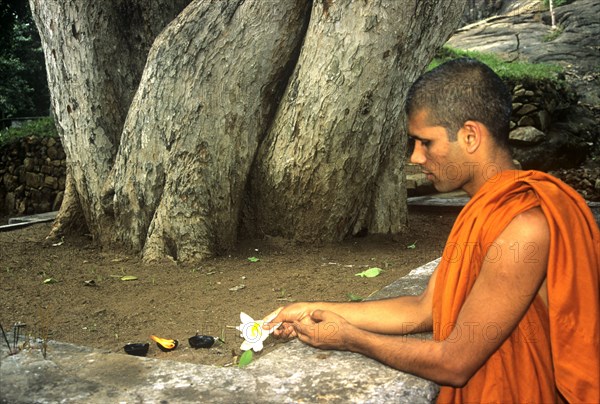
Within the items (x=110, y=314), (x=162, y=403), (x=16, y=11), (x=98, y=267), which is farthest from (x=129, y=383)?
(x=16, y=11)

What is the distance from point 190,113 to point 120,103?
125 centimetres

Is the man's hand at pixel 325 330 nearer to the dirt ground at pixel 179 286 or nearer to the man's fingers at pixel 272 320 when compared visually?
the man's fingers at pixel 272 320

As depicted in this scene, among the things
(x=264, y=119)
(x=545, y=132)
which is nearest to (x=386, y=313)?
(x=264, y=119)

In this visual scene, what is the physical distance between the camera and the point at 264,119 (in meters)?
5.14

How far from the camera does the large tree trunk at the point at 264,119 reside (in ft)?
15.7

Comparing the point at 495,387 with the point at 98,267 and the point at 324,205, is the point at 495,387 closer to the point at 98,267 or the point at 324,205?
the point at 324,205

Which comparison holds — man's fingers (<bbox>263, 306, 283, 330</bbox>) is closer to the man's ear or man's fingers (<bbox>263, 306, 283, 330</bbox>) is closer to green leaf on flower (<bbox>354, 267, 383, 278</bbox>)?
the man's ear

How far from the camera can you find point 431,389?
2311 millimetres

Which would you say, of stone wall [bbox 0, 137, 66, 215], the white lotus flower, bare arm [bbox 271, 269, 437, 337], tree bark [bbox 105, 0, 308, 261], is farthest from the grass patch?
bare arm [bbox 271, 269, 437, 337]

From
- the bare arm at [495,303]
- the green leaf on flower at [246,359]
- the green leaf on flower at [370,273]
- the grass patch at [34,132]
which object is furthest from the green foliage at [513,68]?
the bare arm at [495,303]

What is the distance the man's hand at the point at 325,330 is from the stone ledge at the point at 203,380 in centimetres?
7

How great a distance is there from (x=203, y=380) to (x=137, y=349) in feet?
3.15

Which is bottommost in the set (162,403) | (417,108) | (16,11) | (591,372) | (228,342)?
(228,342)

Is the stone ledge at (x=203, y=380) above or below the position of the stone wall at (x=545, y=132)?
below
